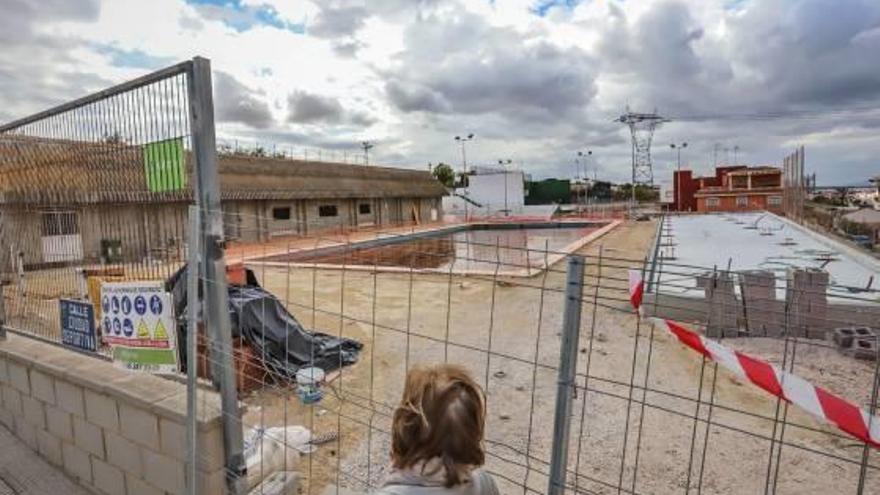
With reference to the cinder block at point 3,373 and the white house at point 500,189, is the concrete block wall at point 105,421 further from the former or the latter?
the white house at point 500,189

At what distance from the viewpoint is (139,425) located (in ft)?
10.7

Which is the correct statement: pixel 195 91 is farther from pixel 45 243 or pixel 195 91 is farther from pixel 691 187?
pixel 691 187

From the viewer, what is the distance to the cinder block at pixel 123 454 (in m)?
3.31

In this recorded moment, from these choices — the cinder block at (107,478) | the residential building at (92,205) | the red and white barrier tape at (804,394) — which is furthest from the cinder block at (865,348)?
the cinder block at (107,478)

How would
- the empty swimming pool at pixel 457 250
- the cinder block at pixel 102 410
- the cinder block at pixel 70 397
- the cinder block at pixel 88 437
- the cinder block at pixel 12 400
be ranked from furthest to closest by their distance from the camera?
1. the empty swimming pool at pixel 457 250
2. the cinder block at pixel 12 400
3. the cinder block at pixel 70 397
4. the cinder block at pixel 88 437
5. the cinder block at pixel 102 410

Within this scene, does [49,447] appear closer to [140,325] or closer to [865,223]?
[140,325]

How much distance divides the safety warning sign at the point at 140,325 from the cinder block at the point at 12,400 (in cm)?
184

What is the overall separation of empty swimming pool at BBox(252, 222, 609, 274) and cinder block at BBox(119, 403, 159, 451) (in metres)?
1.42

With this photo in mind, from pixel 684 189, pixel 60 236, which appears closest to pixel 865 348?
pixel 60 236

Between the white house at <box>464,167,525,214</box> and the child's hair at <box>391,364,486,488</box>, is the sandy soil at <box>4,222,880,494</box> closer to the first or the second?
the child's hair at <box>391,364,486,488</box>

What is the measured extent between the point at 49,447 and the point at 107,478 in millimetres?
952

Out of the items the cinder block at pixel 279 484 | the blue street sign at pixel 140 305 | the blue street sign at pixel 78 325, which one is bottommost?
→ the cinder block at pixel 279 484

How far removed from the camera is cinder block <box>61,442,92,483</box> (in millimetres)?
3752

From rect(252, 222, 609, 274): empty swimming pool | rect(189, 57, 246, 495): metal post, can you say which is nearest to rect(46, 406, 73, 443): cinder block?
rect(189, 57, 246, 495): metal post
